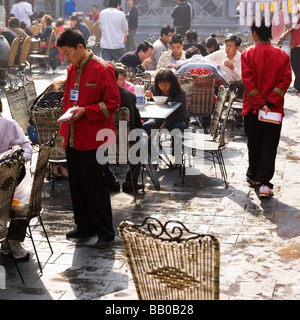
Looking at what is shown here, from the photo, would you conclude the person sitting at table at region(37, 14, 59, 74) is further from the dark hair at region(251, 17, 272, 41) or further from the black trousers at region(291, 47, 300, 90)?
the dark hair at region(251, 17, 272, 41)

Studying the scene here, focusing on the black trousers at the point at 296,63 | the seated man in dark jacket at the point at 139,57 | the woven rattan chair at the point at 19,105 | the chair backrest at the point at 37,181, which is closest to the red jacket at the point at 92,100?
the chair backrest at the point at 37,181

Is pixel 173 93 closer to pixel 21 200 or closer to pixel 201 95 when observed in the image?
pixel 201 95

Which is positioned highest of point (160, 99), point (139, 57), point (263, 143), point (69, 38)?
point (69, 38)

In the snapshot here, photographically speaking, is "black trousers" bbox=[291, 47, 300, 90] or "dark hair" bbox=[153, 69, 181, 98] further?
"black trousers" bbox=[291, 47, 300, 90]

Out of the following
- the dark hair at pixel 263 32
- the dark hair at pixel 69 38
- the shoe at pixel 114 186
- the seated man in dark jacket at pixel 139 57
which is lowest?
the shoe at pixel 114 186

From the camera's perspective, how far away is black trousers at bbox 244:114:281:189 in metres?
6.47

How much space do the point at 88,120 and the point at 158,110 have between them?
2132mm

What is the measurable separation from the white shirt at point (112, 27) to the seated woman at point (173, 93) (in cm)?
624

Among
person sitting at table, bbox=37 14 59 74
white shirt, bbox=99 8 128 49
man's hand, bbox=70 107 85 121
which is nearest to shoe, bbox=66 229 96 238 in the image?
man's hand, bbox=70 107 85 121

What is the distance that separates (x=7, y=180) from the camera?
4.16 m

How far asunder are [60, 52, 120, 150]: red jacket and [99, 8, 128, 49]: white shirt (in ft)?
28.3

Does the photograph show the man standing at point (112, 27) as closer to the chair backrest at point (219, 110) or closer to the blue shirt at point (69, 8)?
the chair backrest at point (219, 110)

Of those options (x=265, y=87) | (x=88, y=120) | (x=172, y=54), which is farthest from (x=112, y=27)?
(x=88, y=120)

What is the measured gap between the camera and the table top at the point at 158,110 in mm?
6801
